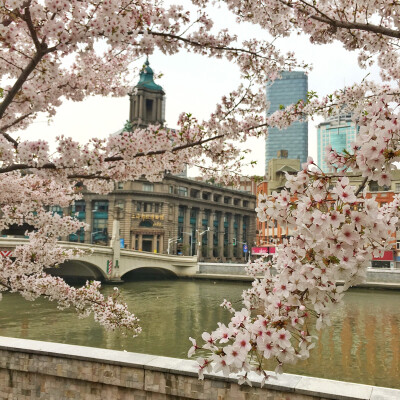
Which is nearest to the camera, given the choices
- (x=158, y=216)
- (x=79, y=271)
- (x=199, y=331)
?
(x=199, y=331)

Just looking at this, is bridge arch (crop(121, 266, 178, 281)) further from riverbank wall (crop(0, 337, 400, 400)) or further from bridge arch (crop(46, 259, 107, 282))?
riverbank wall (crop(0, 337, 400, 400))

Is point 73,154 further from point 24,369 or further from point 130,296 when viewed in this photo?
point 130,296

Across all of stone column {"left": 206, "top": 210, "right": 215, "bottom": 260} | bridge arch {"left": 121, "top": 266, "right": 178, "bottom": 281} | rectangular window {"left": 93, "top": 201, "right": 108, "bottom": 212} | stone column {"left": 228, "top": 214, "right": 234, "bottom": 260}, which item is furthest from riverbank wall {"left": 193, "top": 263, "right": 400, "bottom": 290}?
stone column {"left": 228, "top": 214, "right": 234, "bottom": 260}

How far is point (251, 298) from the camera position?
561 centimetres

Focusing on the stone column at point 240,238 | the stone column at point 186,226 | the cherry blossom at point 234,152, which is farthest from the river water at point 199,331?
the stone column at point 240,238

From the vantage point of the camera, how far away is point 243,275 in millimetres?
49469

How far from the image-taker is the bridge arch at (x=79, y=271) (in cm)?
4288

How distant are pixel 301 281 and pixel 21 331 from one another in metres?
18.4

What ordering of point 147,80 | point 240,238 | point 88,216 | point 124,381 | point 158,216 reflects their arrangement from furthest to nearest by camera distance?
point 240,238 < point 88,216 < point 158,216 < point 147,80 < point 124,381

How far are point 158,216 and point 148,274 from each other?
2015cm

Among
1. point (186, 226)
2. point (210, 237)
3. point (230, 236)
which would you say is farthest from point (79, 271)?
point (230, 236)

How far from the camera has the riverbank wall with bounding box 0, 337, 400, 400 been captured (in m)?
6.21

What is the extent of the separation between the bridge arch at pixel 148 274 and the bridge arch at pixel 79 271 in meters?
7.74

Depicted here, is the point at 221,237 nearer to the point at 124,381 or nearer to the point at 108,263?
the point at 108,263
